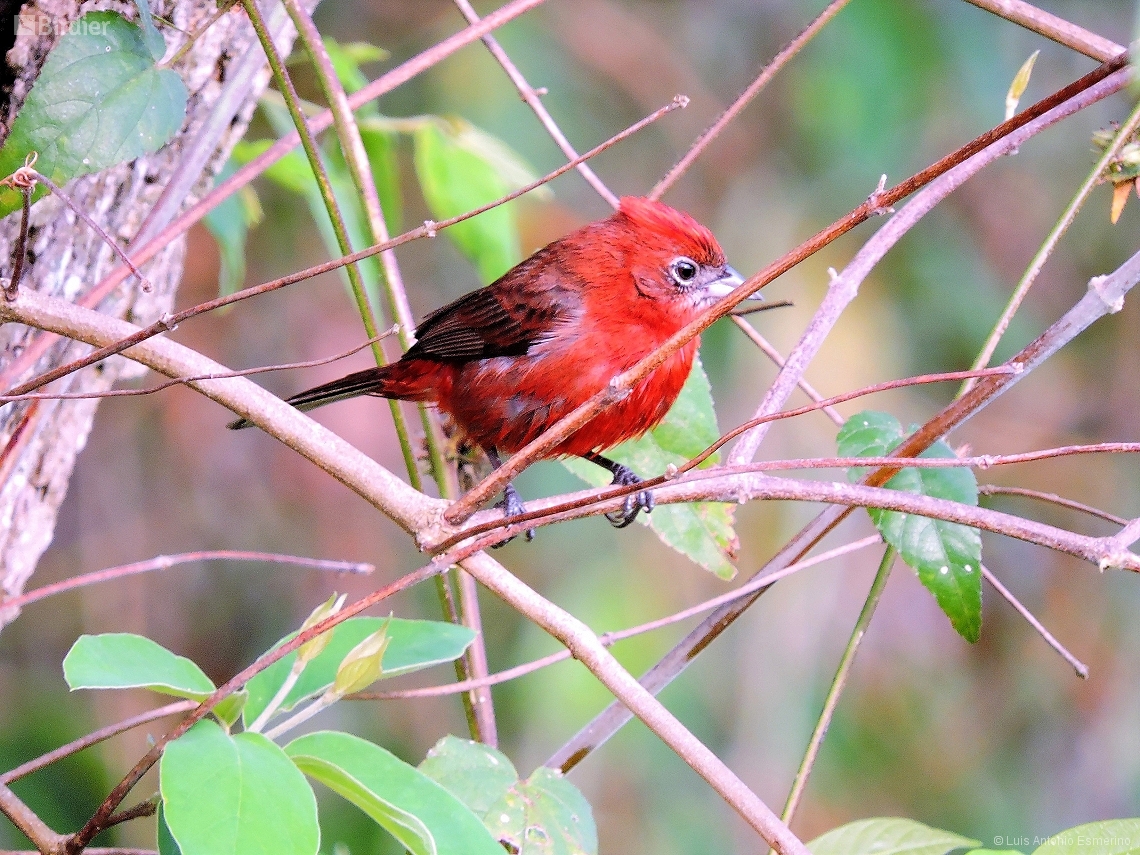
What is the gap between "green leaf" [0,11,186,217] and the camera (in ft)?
5.77

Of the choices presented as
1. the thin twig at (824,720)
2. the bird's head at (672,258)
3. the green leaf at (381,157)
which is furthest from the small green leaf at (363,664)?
the bird's head at (672,258)

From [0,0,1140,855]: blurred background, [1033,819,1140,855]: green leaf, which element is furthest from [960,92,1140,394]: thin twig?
[0,0,1140,855]: blurred background

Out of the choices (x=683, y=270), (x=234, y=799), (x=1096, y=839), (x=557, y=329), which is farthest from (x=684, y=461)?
(x=234, y=799)

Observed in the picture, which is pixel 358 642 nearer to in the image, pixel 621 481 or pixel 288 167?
pixel 621 481

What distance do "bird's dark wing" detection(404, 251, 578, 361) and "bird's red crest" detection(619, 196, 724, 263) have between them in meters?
0.26

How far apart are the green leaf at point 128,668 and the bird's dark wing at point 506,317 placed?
4.86 feet

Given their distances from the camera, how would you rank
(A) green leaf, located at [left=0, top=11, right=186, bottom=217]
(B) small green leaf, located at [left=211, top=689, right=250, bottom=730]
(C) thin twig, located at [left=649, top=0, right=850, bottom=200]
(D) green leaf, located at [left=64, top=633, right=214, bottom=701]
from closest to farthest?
(D) green leaf, located at [left=64, top=633, right=214, bottom=701] → (B) small green leaf, located at [left=211, top=689, right=250, bottom=730] → (A) green leaf, located at [left=0, top=11, right=186, bottom=217] → (C) thin twig, located at [left=649, top=0, right=850, bottom=200]

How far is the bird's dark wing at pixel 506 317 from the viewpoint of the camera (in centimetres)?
309

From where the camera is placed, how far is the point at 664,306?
124 inches

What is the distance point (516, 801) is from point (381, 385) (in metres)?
1.58

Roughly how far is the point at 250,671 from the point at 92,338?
583 mm

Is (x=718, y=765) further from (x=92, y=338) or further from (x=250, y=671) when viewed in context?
(x=92, y=338)

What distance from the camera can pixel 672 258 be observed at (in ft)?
10.5

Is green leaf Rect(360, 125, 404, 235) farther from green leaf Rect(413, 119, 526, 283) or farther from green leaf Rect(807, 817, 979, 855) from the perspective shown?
green leaf Rect(807, 817, 979, 855)
